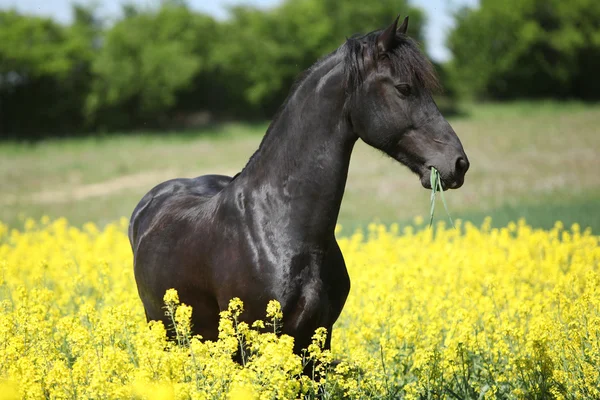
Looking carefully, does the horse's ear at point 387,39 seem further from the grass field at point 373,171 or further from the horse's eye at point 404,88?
the grass field at point 373,171

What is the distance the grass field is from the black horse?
9490 mm

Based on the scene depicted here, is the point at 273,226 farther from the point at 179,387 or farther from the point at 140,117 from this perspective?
the point at 140,117

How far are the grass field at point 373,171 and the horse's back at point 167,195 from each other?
791cm

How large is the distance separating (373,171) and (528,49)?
38.0 m

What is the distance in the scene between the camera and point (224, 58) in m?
50.6

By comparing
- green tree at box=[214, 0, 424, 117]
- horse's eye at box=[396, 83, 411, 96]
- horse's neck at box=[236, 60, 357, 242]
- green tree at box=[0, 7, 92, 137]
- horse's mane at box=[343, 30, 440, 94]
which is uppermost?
green tree at box=[214, 0, 424, 117]

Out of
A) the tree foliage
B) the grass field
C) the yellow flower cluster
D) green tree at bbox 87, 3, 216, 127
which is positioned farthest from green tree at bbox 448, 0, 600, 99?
the yellow flower cluster

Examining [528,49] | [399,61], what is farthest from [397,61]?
[528,49]

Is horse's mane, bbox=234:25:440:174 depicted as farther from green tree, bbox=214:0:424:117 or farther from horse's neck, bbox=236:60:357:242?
green tree, bbox=214:0:424:117

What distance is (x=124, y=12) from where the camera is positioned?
59.9m

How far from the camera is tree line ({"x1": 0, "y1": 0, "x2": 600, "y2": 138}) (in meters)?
42.7

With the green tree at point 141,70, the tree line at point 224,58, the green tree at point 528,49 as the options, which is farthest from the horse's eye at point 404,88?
the green tree at point 528,49

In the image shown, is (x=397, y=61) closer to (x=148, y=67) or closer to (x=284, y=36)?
(x=148, y=67)

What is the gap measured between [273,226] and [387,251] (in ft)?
17.7
